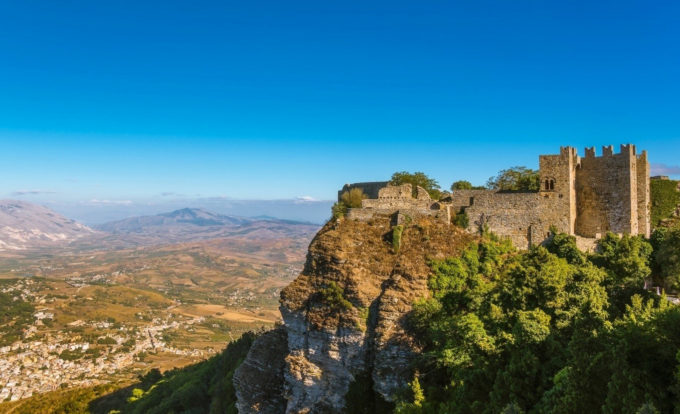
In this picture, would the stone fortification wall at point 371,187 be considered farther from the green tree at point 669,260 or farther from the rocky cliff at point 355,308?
the green tree at point 669,260

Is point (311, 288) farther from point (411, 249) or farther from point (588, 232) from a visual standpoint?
point (588, 232)

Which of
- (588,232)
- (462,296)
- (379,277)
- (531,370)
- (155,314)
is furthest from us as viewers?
(155,314)

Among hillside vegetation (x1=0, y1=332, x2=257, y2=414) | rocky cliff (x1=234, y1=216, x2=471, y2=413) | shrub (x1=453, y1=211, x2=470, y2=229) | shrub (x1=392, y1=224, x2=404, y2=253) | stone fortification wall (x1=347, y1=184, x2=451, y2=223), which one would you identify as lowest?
hillside vegetation (x1=0, y1=332, x2=257, y2=414)

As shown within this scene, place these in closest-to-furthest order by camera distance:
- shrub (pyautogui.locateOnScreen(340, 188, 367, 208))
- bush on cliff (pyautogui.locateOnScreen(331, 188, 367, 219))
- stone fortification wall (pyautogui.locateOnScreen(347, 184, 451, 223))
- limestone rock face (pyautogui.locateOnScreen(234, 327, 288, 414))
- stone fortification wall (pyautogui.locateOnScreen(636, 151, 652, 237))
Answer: stone fortification wall (pyautogui.locateOnScreen(636, 151, 652, 237)), stone fortification wall (pyautogui.locateOnScreen(347, 184, 451, 223)), limestone rock face (pyautogui.locateOnScreen(234, 327, 288, 414)), bush on cliff (pyautogui.locateOnScreen(331, 188, 367, 219)), shrub (pyautogui.locateOnScreen(340, 188, 367, 208))

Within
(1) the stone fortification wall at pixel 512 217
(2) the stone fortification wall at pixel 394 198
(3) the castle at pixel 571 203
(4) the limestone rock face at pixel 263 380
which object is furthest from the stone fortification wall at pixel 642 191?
(4) the limestone rock face at pixel 263 380

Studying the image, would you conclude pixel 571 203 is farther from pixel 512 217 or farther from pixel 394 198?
pixel 394 198

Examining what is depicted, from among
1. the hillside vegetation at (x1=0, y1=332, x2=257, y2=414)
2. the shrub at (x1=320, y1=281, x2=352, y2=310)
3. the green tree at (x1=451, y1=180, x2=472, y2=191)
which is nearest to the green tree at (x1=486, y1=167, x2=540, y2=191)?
the green tree at (x1=451, y1=180, x2=472, y2=191)

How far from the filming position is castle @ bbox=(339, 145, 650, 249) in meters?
32.2

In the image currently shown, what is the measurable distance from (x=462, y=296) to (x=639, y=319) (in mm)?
11595

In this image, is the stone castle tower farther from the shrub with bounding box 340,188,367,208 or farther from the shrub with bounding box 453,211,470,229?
the shrub with bounding box 340,188,367,208

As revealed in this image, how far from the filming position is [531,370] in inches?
733

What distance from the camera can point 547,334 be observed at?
20.2 m

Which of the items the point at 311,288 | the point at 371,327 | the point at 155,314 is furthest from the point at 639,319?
the point at 155,314

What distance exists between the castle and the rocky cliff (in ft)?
8.74
